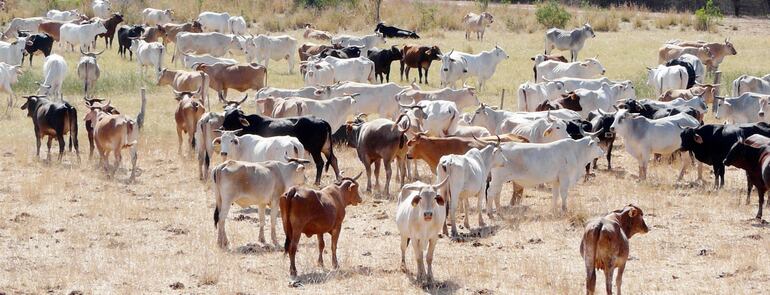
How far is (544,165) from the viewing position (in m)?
15.1

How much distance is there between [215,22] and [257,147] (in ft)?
78.9

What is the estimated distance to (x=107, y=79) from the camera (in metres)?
28.3

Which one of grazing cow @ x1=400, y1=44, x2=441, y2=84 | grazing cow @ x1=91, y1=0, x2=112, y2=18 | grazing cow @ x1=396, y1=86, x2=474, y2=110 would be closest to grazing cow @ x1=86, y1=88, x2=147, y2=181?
grazing cow @ x1=396, y1=86, x2=474, y2=110

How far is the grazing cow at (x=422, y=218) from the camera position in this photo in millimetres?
11227

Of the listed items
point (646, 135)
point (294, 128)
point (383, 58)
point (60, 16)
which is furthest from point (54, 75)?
point (60, 16)

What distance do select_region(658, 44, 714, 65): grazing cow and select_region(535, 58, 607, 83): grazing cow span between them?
4372 millimetres

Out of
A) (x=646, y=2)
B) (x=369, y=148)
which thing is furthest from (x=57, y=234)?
(x=646, y=2)

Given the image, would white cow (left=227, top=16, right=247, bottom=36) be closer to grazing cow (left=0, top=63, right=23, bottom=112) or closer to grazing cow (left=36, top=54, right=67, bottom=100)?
grazing cow (left=36, top=54, right=67, bottom=100)

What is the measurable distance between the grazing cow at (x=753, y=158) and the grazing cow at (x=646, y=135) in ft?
7.15

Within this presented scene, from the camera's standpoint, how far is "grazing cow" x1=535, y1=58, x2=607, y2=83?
26734mm

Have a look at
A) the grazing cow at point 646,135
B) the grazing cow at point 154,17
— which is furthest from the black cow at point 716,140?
the grazing cow at point 154,17

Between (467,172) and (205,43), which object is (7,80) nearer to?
(205,43)

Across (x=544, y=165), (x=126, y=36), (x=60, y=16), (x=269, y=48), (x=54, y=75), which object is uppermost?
(x=544, y=165)

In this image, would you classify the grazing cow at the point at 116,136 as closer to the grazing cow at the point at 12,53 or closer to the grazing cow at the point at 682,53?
the grazing cow at the point at 12,53
